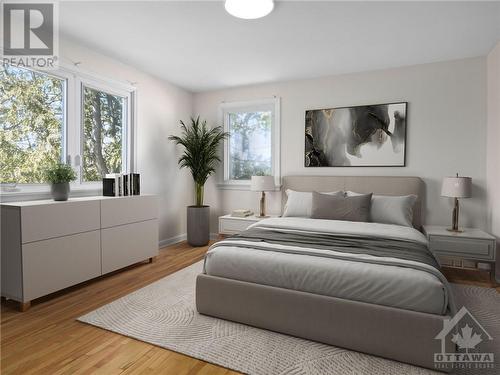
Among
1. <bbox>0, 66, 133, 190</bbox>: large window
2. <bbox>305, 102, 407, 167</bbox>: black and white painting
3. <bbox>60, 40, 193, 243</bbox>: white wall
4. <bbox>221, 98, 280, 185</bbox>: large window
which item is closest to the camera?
<bbox>0, 66, 133, 190</bbox>: large window

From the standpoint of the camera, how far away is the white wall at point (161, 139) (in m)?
3.96

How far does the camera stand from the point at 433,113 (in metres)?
3.66

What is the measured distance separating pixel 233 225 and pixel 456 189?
278 centimetres

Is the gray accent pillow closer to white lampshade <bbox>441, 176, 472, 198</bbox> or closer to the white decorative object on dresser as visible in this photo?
white lampshade <bbox>441, 176, 472, 198</bbox>

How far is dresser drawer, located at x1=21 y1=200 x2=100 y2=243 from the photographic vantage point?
2.39m

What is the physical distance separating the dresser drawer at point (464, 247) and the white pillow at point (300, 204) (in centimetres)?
116

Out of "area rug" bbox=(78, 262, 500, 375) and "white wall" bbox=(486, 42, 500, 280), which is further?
"white wall" bbox=(486, 42, 500, 280)

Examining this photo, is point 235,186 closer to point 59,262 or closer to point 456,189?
point 59,262

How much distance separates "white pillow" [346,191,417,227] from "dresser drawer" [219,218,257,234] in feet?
5.37

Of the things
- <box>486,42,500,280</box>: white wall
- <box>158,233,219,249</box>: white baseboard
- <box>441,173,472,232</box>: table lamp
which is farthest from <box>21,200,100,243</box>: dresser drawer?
<box>486,42,500,280</box>: white wall

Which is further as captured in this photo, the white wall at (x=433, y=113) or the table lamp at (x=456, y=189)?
the white wall at (x=433, y=113)

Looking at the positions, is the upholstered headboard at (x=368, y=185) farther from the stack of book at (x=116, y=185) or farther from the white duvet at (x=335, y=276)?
the stack of book at (x=116, y=185)

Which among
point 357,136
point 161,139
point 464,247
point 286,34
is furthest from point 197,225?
point 464,247

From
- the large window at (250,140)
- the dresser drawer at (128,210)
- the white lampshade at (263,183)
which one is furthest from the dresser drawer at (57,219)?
the large window at (250,140)
